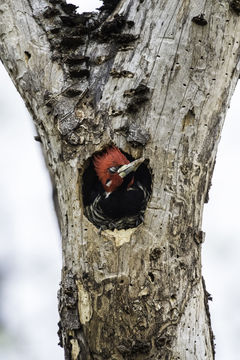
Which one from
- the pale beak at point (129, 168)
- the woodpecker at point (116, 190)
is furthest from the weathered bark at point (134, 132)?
the woodpecker at point (116, 190)

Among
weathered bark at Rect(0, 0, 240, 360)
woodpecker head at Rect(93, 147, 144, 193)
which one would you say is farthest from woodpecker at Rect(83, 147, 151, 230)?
weathered bark at Rect(0, 0, 240, 360)

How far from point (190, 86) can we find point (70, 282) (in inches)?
56.0

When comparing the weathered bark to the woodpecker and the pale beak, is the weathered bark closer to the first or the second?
the pale beak

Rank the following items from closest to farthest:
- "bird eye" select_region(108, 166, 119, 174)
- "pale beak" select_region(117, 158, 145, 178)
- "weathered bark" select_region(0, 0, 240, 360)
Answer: "weathered bark" select_region(0, 0, 240, 360) → "pale beak" select_region(117, 158, 145, 178) → "bird eye" select_region(108, 166, 119, 174)

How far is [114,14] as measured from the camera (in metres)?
4.43

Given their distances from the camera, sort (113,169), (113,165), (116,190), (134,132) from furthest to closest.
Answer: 1. (116,190)
2. (113,169)
3. (113,165)
4. (134,132)

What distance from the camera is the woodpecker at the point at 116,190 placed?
4254mm

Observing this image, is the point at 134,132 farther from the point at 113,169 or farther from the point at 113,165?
the point at 113,169

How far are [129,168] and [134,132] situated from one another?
11.3 inches

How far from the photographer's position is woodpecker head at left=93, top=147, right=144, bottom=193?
13.8 feet

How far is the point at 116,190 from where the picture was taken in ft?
15.8

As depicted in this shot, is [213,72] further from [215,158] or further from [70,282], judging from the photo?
[70,282]

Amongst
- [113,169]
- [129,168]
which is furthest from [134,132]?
[113,169]

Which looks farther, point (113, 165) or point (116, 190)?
point (116, 190)
